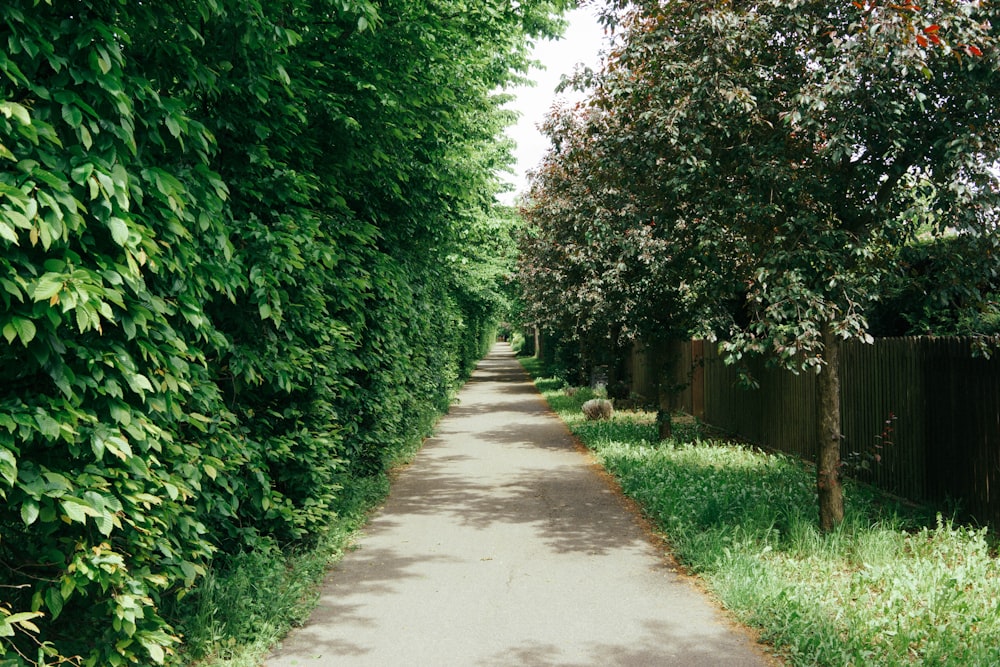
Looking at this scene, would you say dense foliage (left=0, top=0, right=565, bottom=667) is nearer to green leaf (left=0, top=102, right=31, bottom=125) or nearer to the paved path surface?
green leaf (left=0, top=102, right=31, bottom=125)

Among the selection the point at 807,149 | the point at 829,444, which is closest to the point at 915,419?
the point at 829,444

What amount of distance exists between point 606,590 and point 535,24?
902 centimetres

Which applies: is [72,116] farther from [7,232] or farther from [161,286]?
[161,286]

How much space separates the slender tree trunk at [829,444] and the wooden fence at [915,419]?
398 millimetres

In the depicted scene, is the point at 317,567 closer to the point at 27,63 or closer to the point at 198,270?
the point at 198,270

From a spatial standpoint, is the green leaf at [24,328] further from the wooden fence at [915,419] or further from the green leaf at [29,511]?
the wooden fence at [915,419]

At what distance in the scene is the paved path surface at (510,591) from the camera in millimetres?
4902

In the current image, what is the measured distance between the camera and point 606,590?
615 centimetres

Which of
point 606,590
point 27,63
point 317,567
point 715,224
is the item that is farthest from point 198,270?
point 715,224

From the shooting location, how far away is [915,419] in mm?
8281

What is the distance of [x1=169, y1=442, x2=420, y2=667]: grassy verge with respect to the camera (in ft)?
15.5

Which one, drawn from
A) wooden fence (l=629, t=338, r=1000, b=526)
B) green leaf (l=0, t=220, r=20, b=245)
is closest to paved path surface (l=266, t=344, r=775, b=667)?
wooden fence (l=629, t=338, r=1000, b=526)

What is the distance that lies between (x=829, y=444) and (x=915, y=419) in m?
1.73

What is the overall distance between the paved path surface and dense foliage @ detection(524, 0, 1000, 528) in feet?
7.40
